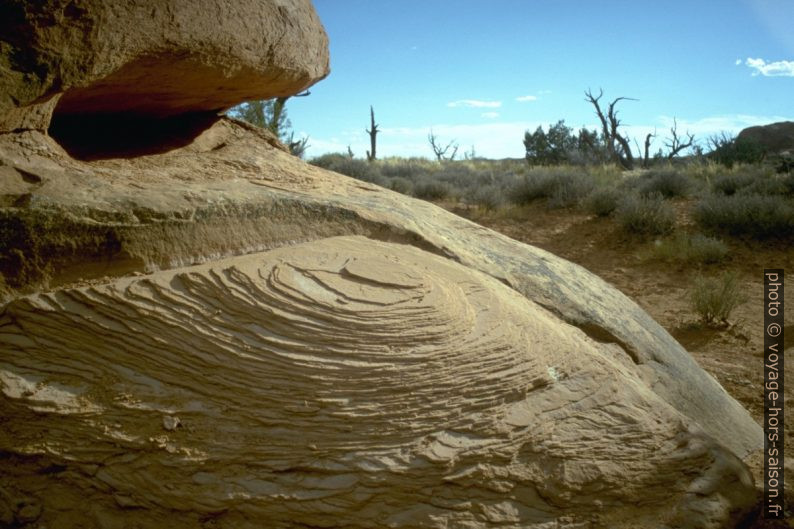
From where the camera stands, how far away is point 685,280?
7156 millimetres

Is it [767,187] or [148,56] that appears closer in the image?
[148,56]

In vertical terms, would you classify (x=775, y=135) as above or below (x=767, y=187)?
above

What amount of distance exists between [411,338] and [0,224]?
1419 millimetres

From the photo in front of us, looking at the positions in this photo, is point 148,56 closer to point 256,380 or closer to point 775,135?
point 256,380

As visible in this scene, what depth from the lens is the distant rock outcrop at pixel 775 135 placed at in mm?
25297

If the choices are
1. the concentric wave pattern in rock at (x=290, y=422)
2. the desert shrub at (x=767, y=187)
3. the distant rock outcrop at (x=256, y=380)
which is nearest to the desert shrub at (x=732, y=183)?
the desert shrub at (x=767, y=187)

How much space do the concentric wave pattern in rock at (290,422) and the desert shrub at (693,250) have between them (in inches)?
245

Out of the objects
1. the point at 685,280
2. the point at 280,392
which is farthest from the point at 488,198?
the point at 280,392

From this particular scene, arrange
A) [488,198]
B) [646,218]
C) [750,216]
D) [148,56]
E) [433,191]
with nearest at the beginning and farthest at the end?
[148,56]
[750,216]
[646,218]
[488,198]
[433,191]

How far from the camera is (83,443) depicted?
6.15 ft

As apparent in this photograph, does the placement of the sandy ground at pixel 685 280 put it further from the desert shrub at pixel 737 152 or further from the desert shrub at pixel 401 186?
the desert shrub at pixel 737 152

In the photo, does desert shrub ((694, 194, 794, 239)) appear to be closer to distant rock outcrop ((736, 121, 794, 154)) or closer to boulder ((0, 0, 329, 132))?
boulder ((0, 0, 329, 132))

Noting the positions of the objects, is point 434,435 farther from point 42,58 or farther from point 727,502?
point 42,58

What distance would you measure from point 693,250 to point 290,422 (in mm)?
7198
